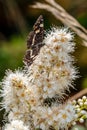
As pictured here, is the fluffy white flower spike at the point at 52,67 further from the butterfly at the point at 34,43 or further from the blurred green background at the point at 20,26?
the blurred green background at the point at 20,26

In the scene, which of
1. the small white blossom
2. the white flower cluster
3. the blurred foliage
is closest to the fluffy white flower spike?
the white flower cluster

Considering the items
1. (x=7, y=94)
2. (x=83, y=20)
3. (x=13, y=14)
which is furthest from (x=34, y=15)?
(x=7, y=94)

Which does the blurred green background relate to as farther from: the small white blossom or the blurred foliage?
the small white blossom

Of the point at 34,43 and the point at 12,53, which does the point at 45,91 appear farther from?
the point at 12,53

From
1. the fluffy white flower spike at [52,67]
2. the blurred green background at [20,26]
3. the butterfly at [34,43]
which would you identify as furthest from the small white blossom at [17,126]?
the blurred green background at [20,26]

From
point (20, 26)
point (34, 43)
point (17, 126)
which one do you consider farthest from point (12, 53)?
point (17, 126)

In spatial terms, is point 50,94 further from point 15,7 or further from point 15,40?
point 15,7

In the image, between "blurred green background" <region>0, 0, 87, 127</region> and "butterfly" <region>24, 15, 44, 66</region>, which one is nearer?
"butterfly" <region>24, 15, 44, 66</region>
